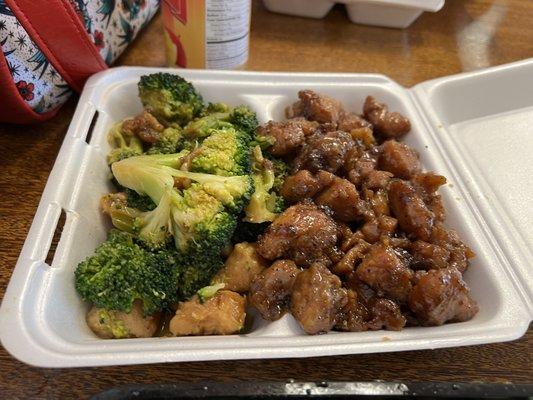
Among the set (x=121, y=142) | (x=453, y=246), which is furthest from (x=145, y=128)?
(x=453, y=246)

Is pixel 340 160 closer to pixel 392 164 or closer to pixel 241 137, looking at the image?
pixel 392 164

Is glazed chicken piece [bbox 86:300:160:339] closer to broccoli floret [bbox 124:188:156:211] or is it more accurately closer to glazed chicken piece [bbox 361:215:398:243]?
broccoli floret [bbox 124:188:156:211]

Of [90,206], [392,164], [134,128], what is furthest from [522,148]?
[90,206]

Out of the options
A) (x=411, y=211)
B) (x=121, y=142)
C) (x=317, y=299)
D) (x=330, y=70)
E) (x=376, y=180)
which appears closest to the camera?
(x=317, y=299)

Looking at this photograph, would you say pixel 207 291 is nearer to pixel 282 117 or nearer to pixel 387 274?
pixel 387 274

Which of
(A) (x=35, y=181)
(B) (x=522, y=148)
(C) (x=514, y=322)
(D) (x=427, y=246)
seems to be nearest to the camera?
(C) (x=514, y=322)

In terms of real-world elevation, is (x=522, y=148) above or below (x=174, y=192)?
below

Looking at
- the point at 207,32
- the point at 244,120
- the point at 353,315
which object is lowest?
the point at 353,315
